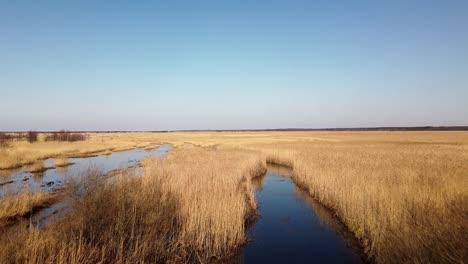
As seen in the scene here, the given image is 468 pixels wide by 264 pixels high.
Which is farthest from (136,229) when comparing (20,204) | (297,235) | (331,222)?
(331,222)

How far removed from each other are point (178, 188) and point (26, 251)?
22.2 feet

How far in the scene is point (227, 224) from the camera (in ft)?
28.3

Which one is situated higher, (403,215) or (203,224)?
(403,215)

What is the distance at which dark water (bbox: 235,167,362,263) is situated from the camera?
27.4 feet

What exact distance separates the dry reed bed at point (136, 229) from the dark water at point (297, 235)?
0.71m

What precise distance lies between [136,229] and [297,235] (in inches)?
209

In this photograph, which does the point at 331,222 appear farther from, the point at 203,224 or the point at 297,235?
the point at 203,224

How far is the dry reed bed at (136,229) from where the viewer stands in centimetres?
559

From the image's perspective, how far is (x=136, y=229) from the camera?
316 inches

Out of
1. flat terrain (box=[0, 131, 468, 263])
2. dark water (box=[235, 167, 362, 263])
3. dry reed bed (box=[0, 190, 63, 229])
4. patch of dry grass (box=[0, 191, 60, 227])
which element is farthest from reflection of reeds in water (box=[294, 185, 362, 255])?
patch of dry grass (box=[0, 191, 60, 227])

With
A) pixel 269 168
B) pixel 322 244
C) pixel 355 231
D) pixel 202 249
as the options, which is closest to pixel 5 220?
pixel 202 249

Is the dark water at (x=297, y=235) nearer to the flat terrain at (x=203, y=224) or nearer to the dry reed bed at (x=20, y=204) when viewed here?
the flat terrain at (x=203, y=224)

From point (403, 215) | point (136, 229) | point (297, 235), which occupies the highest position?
point (403, 215)

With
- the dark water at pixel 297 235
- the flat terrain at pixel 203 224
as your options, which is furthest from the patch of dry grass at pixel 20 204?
the dark water at pixel 297 235
